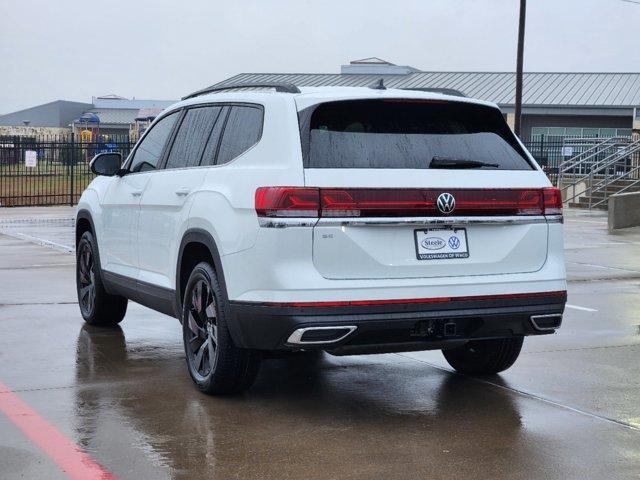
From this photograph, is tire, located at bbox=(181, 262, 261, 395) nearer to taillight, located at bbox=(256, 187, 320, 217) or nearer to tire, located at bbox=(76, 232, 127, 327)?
taillight, located at bbox=(256, 187, 320, 217)

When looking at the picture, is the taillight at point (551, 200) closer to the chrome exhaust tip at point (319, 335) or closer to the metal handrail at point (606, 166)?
the chrome exhaust tip at point (319, 335)

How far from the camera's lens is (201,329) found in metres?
6.68

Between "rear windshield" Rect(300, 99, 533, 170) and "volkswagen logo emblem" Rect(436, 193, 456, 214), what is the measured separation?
0.23 meters

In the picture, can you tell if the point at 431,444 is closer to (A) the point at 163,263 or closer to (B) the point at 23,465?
(B) the point at 23,465

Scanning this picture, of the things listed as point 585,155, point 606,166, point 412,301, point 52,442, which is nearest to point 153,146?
point 412,301

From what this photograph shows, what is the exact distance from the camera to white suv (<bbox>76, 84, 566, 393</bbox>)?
19.0 ft

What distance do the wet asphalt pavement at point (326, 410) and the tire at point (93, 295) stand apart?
138 millimetres

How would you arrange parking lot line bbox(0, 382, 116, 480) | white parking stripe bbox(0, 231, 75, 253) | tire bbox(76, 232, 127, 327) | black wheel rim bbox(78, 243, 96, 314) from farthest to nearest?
1. white parking stripe bbox(0, 231, 75, 253)
2. black wheel rim bbox(78, 243, 96, 314)
3. tire bbox(76, 232, 127, 327)
4. parking lot line bbox(0, 382, 116, 480)

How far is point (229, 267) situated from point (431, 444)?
148 cm

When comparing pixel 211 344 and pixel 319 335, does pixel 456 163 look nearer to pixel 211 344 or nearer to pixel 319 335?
pixel 319 335

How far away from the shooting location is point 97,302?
8.97 metres

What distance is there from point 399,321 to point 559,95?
181 feet

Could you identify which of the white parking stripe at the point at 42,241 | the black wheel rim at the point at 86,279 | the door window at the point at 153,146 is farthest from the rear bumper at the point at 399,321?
the white parking stripe at the point at 42,241

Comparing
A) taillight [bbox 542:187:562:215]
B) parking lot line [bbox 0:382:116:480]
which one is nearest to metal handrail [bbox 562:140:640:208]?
taillight [bbox 542:187:562:215]
